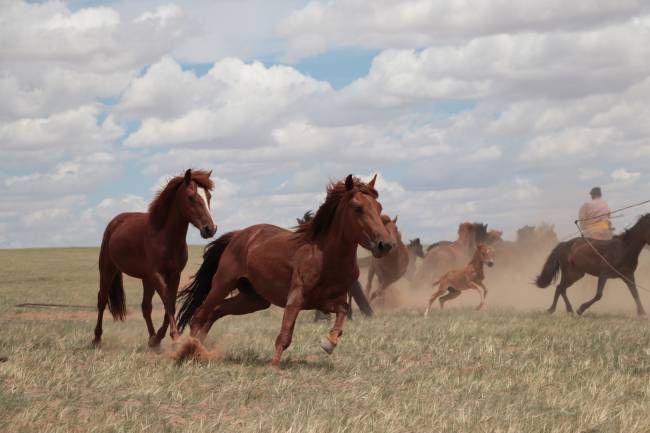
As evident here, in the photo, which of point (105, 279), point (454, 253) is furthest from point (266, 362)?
point (454, 253)

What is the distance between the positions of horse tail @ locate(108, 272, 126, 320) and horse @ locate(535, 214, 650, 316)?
9.37m

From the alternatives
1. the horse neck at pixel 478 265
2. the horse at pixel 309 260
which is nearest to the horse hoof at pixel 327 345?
the horse at pixel 309 260

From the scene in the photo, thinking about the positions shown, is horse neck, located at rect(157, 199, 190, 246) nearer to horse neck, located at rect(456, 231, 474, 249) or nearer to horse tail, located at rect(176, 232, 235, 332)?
horse tail, located at rect(176, 232, 235, 332)

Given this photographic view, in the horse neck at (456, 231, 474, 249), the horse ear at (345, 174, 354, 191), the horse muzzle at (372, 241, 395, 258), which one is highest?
the horse ear at (345, 174, 354, 191)

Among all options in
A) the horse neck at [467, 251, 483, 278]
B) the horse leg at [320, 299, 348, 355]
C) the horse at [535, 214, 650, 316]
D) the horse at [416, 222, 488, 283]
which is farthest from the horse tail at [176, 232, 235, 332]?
the horse at [416, 222, 488, 283]

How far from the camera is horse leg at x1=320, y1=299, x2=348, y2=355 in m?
8.70

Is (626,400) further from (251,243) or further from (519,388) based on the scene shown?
(251,243)

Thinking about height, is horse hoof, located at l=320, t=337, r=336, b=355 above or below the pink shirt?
below

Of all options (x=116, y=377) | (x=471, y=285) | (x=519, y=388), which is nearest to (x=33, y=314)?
(x=471, y=285)

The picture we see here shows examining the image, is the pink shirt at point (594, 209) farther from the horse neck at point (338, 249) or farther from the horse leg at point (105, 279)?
the horse neck at point (338, 249)

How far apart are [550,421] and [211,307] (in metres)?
4.40

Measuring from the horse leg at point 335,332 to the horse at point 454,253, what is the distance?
16.5 meters

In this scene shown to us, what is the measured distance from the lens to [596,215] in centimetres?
2056

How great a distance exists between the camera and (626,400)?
7691 millimetres
